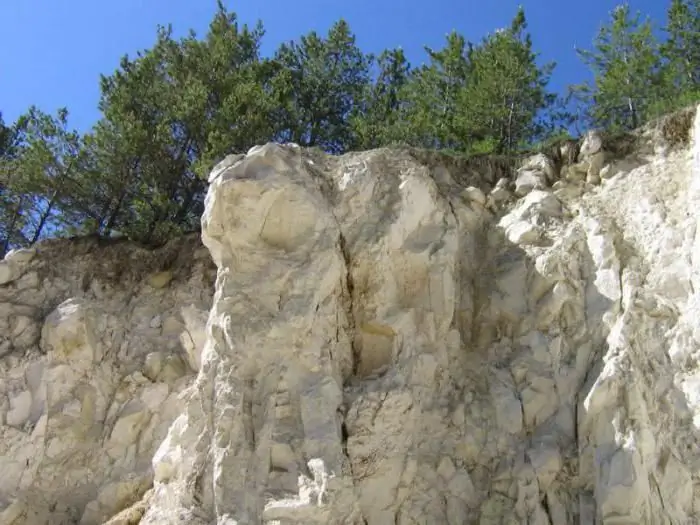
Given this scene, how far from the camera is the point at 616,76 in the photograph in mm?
16984

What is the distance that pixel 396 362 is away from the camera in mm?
10539

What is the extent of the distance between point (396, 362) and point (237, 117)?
7490mm

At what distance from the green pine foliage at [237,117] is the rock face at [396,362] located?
10.4 ft

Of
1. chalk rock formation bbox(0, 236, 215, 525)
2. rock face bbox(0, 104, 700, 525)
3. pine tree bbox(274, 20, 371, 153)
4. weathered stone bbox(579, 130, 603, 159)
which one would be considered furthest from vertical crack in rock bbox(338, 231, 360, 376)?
pine tree bbox(274, 20, 371, 153)

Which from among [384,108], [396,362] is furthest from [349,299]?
[384,108]

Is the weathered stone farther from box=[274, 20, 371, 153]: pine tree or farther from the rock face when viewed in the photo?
box=[274, 20, 371, 153]: pine tree

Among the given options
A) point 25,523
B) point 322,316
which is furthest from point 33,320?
point 322,316

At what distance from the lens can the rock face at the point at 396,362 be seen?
936 cm

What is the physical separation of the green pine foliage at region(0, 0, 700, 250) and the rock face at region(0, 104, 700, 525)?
3156 mm

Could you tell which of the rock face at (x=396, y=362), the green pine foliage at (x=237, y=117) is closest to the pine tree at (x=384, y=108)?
the green pine foliage at (x=237, y=117)

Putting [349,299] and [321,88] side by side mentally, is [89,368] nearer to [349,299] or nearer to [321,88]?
[349,299]

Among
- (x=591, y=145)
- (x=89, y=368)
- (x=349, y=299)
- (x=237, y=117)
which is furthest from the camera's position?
(x=237, y=117)

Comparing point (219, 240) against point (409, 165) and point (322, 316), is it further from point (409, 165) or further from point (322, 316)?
point (409, 165)

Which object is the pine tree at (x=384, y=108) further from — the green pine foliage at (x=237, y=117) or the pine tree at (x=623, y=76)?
the pine tree at (x=623, y=76)
